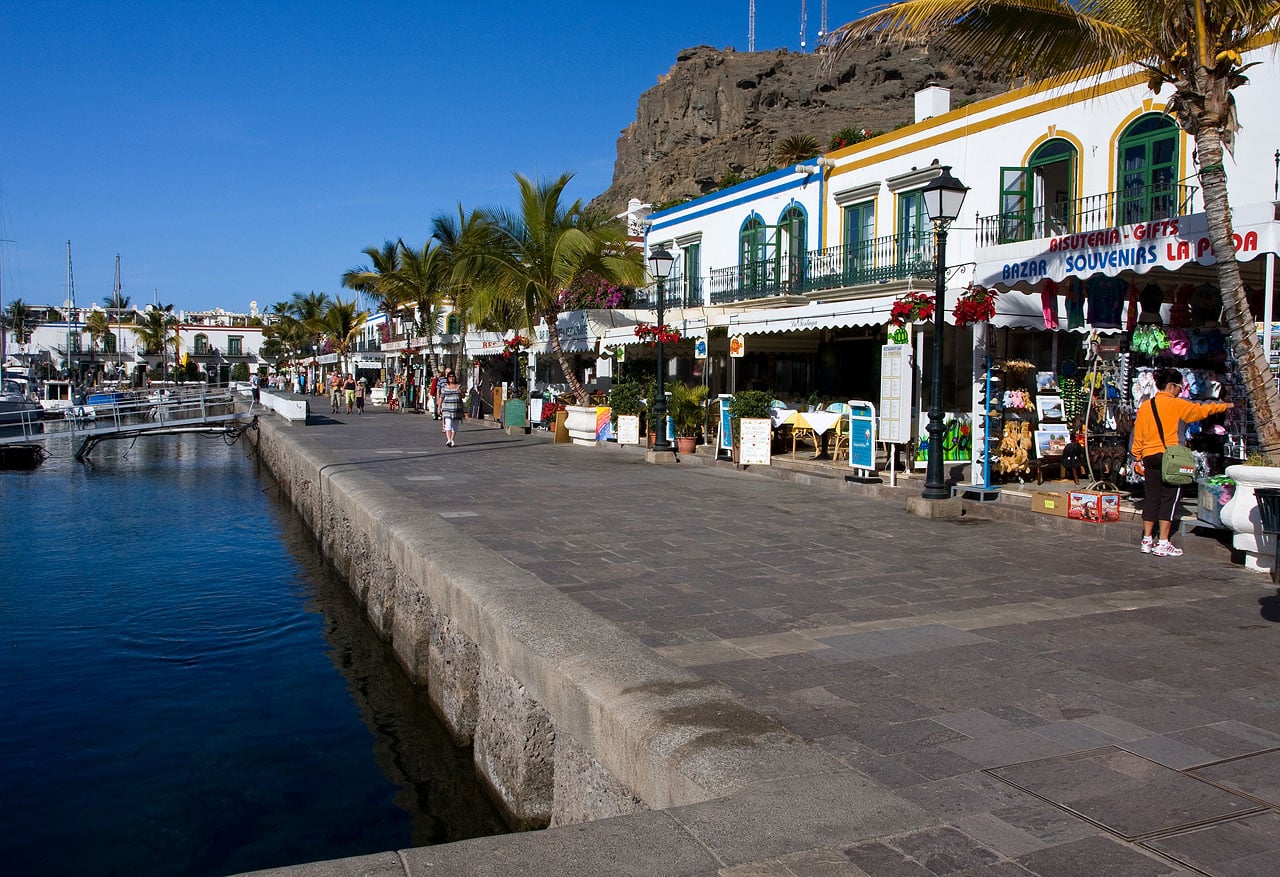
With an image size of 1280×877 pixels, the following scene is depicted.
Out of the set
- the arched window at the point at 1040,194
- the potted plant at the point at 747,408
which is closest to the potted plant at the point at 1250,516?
the potted plant at the point at 747,408

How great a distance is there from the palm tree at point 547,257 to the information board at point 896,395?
1069cm

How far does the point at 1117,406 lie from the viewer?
36.0ft

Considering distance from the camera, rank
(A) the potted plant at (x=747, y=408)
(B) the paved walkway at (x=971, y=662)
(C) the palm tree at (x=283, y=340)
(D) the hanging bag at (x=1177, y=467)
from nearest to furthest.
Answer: (B) the paved walkway at (x=971, y=662), (D) the hanging bag at (x=1177, y=467), (A) the potted plant at (x=747, y=408), (C) the palm tree at (x=283, y=340)

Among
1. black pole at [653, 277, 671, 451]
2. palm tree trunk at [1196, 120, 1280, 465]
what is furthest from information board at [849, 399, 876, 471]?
palm tree trunk at [1196, 120, 1280, 465]

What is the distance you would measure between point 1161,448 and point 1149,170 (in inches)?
334

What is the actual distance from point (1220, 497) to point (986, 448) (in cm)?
319

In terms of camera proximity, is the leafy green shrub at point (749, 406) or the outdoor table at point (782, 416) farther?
the outdoor table at point (782, 416)

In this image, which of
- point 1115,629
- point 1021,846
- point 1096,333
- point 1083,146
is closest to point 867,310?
point 1096,333

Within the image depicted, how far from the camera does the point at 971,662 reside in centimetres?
504

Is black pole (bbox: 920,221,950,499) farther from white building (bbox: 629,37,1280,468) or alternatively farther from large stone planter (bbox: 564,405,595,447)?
large stone planter (bbox: 564,405,595,447)

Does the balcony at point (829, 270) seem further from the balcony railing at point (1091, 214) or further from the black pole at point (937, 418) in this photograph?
the black pole at point (937, 418)

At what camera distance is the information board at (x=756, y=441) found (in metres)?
15.4

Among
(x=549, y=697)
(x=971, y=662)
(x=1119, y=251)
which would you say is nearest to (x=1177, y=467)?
(x=1119, y=251)

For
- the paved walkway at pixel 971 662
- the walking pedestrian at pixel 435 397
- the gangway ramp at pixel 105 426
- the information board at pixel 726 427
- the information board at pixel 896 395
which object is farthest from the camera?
the walking pedestrian at pixel 435 397
